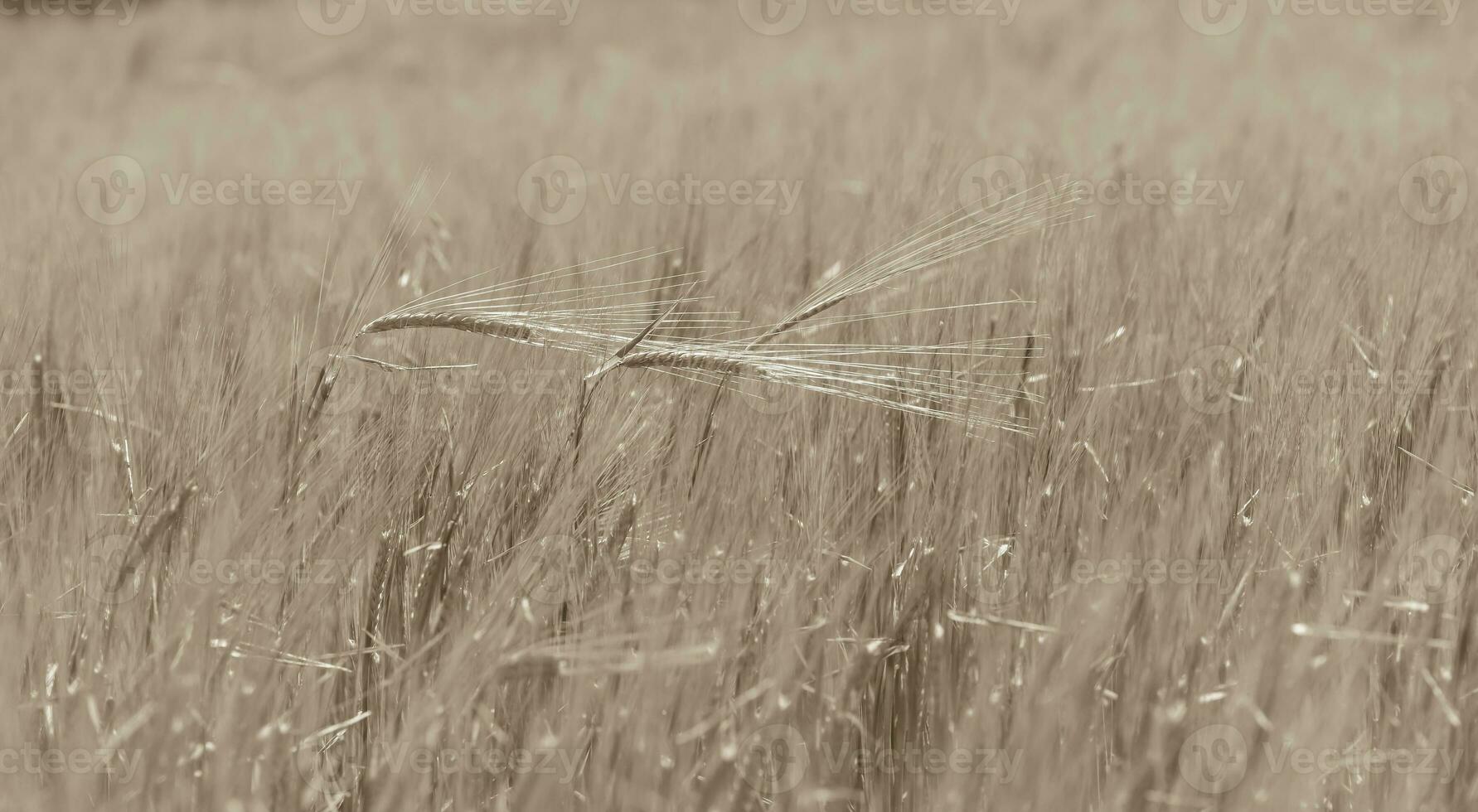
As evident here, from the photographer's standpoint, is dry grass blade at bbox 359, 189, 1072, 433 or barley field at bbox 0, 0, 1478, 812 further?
dry grass blade at bbox 359, 189, 1072, 433

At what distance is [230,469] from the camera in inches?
39.1

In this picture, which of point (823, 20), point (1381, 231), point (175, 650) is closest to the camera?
point (175, 650)

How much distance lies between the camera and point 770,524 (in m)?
1.06

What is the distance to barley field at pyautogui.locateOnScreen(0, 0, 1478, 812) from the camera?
0.86 metres

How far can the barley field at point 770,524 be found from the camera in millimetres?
860

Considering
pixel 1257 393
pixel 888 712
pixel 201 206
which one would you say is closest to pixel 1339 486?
pixel 1257 393

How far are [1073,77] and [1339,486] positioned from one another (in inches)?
103

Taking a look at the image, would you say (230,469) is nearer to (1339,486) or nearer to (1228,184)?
(1339,486)

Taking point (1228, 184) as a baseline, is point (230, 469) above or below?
below

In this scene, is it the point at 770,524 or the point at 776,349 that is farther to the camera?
the point at 776,349

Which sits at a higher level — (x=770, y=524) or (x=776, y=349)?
(x=776, y=349)

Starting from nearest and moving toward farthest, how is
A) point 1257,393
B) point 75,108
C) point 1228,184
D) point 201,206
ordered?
point 1257,393
point 1228,184
point 201,206
point 75,108

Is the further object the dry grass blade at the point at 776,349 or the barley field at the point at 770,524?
the dry grass blade at the point at 776,349

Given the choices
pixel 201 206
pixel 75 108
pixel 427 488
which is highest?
pixel 75 108
